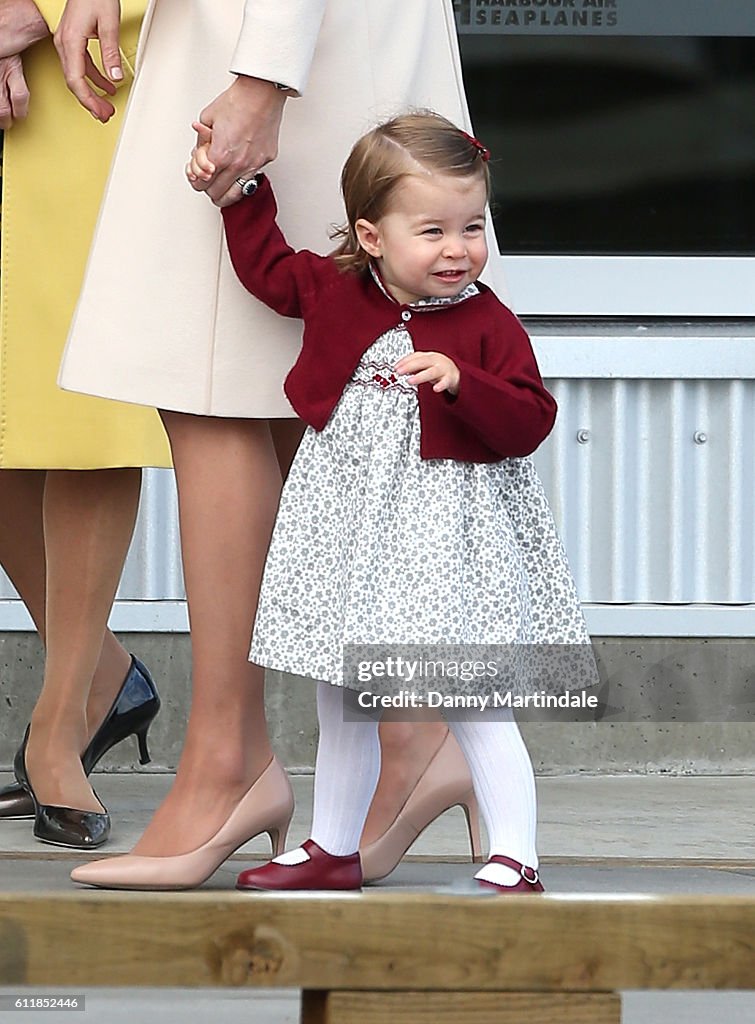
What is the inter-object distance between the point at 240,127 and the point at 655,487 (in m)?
1.86

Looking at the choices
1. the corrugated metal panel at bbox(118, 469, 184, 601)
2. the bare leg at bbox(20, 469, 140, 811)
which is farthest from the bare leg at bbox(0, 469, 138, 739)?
the corrugated metal panel at bbox(118, 469, 184, 601)

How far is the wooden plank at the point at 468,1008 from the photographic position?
1.39m

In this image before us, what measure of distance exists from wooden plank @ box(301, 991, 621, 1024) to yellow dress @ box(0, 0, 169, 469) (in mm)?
1298

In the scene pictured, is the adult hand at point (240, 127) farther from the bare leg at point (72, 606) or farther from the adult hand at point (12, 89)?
the bare leg at point (72, 606)

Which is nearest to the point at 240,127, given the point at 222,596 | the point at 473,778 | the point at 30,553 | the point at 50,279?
the point at 222,596

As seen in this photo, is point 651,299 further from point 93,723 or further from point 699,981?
point 699,981

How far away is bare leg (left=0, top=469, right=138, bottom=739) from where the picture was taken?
278cm

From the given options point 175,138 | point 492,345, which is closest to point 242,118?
point 175,138

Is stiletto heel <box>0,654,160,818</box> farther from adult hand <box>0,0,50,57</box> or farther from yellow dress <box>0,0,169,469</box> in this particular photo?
adult hand <box>0,0,50,57</box>

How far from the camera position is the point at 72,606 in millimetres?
2609

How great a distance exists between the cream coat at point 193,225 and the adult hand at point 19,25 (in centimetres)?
57

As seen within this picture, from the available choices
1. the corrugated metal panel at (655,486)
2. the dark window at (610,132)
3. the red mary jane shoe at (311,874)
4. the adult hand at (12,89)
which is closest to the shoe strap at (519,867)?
the red mary jane shoe at (311,874)

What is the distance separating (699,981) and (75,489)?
1.45 meters

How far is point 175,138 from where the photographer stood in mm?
1972
